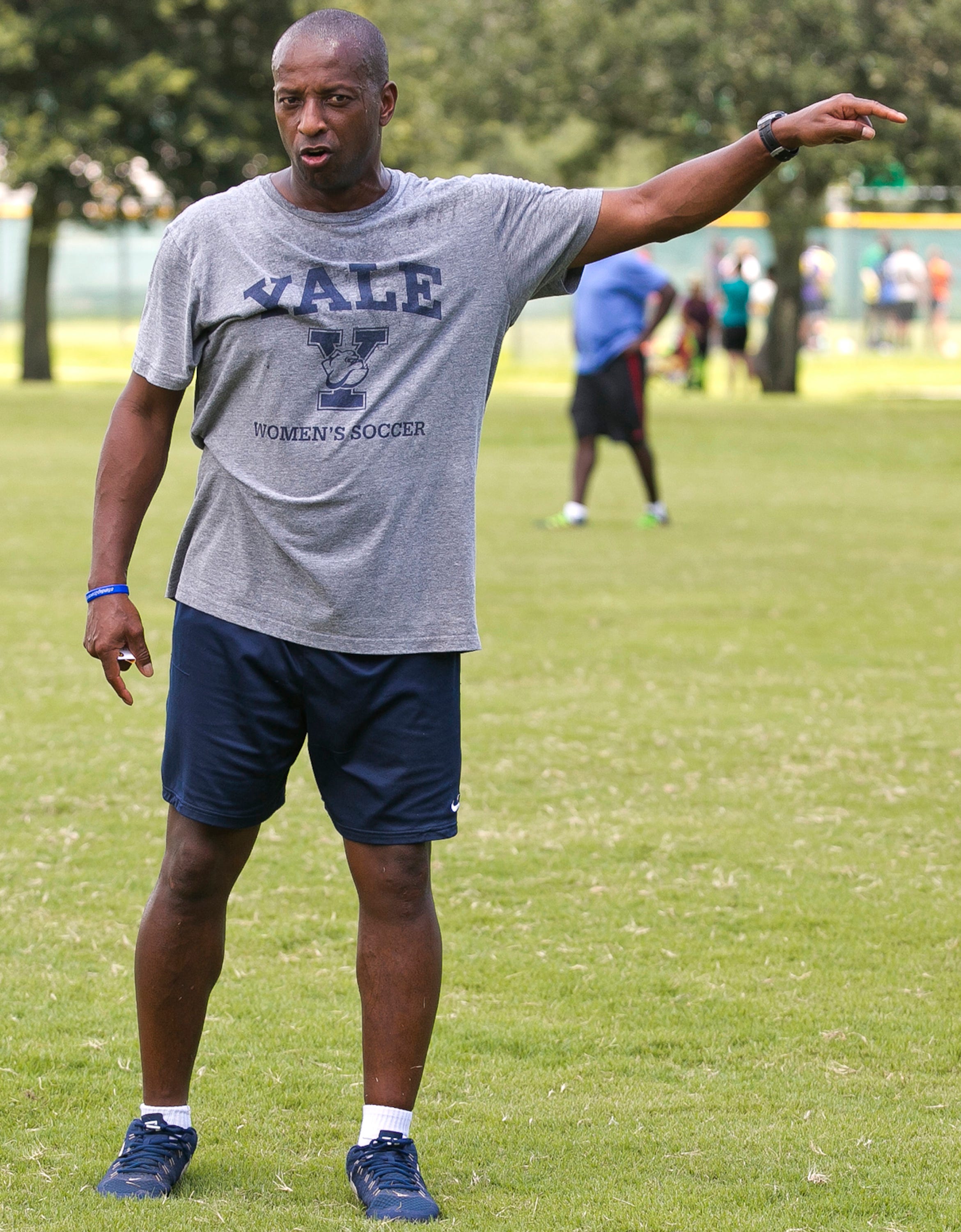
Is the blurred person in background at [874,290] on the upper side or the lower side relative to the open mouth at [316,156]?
lower

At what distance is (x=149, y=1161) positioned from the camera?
356 centimetres

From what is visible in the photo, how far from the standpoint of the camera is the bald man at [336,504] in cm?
341

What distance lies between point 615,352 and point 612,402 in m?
0.41

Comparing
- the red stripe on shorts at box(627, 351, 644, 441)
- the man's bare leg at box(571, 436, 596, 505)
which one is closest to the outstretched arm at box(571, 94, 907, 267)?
the red stripe on shorts at box(627, 351, 644, 441)

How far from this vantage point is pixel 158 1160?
3.57 metres

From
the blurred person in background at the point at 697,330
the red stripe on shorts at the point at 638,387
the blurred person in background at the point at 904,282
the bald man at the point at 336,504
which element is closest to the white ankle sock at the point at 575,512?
the red stripe on shorts at the point at 638,387

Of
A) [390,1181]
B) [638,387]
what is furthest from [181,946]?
[638,387]

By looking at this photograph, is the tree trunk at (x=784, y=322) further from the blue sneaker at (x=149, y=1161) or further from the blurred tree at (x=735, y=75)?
the blue sneaker at (x=149, y=1161)

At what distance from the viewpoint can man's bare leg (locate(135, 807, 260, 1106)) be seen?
11.7ft

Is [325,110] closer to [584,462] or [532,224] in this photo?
[532,224]

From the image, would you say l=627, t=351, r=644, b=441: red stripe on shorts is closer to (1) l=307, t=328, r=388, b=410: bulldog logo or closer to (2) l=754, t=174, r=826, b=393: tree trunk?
(1) l=307, t=328, r=388, b=410: bulldog logo

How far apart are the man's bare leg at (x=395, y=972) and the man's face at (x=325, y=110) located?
1279 mm

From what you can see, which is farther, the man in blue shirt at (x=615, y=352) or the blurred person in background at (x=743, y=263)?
the blurred person in background at (x=743, y=263)

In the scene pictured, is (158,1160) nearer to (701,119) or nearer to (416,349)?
(416,349)
